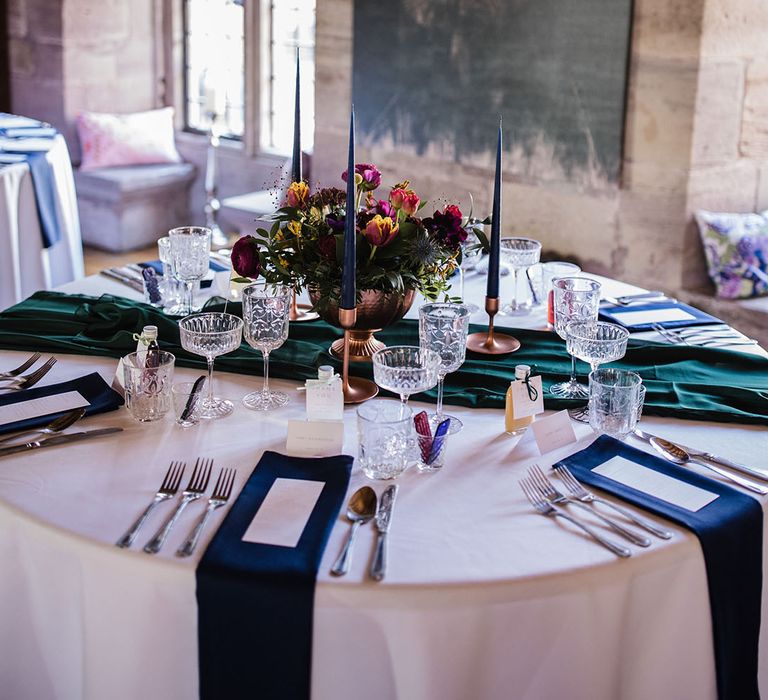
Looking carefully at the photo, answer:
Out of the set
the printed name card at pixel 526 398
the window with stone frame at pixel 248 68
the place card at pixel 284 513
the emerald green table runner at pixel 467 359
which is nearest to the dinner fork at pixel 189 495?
the place card at pixel 284 513

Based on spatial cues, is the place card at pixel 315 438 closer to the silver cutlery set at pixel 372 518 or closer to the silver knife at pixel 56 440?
the silver cutlery set at pixel 372 518

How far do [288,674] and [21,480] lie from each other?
545 mm

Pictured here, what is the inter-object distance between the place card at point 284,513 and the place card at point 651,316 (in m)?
1.08

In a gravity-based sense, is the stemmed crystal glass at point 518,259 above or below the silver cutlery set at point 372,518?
above

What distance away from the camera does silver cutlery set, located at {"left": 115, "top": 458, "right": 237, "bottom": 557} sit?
144cm

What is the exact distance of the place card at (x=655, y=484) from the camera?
1605 millimetres

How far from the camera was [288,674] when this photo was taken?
1.40m

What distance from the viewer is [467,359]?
2.18 metres

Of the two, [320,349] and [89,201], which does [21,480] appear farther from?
[89,201]

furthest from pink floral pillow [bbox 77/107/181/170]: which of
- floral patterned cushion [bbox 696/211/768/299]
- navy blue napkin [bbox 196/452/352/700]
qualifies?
navy blue napkin [bbox 196/452/352/700]

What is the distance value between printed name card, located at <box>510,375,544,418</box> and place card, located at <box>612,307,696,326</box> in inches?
24.3

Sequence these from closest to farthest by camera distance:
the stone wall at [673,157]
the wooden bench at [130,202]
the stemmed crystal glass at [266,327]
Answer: the stemmed crystal glass at [266,327] < the stone wall at [673,157] < the wooden bench at [130,202]

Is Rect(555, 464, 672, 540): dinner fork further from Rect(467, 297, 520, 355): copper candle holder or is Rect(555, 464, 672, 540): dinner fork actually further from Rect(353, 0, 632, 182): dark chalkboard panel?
Rect(353, 0, 632, 182): dark chalkboard panel

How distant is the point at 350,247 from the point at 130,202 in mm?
→ 4393
